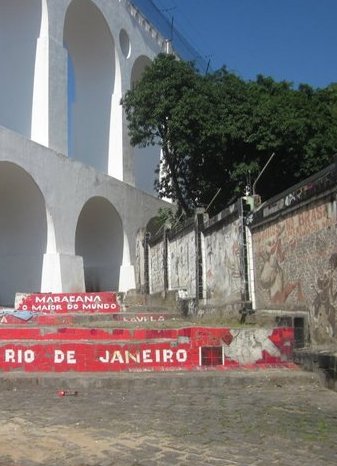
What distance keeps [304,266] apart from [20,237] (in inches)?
484

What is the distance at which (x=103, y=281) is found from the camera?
22891mm

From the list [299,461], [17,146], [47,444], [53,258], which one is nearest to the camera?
[299,461]

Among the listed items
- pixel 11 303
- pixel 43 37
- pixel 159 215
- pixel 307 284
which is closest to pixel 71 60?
pixel 43 37

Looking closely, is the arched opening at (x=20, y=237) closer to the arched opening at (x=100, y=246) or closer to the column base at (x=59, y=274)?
the column base at (x=59, y=274)

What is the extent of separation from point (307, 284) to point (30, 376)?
3839 mm

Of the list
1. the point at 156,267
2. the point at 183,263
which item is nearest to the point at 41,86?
the point at 156,267

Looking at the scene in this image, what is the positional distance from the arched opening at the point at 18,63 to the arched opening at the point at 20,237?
2.41 meters

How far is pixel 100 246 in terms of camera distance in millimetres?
23359

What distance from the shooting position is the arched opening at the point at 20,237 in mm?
17688

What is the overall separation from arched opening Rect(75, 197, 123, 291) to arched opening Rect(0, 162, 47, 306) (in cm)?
430

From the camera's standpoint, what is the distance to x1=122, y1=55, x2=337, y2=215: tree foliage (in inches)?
658

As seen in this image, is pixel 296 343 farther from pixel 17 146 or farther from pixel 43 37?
pixel 43 37

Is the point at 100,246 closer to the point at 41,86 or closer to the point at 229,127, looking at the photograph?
the point at 41,86

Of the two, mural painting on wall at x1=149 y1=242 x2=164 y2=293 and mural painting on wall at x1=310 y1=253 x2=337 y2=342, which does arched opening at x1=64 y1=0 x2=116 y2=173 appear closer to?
mural painting on wall at x1=149 y1=242 x2=164 y2=293
